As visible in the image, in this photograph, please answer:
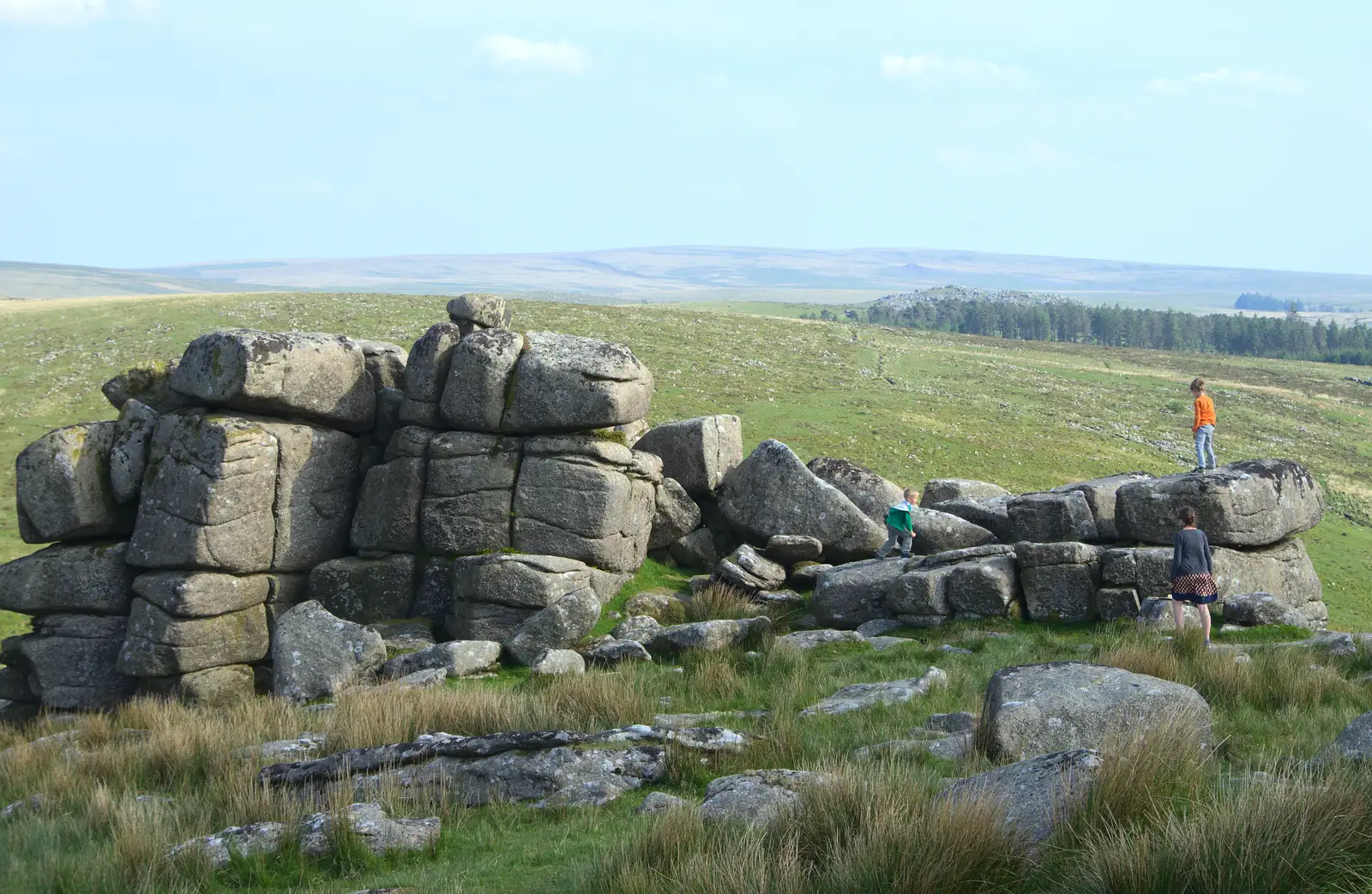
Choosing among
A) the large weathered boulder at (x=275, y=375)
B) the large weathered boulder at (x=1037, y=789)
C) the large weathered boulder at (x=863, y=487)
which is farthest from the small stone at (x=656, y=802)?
the large weathered boulder at (x=863, y=487)

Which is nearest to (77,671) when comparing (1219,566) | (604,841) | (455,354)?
(455,354)

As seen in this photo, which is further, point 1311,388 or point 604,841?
point 1311,388

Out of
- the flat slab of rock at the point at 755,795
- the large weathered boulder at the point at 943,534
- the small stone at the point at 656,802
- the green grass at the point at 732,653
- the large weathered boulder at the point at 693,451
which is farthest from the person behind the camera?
the large weathered boulder at the point at 693,451

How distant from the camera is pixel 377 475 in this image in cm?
2425

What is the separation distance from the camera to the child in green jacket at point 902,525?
2492 cm

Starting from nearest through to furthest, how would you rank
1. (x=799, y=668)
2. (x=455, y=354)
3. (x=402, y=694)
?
1. (x=402, y=694)
2. (x=799, y=668)
3. (x=455, y=354)

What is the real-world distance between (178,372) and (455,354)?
576cm

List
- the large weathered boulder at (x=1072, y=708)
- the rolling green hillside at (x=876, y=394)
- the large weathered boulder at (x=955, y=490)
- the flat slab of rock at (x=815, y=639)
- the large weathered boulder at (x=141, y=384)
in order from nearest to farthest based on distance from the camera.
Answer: the large weathered boulder at (x=1072, y=708) < the flat slab of rock at (x=815, y=639) < the large weathered boulder at (x=141, y=384) < the large weathered boulder at (x=955, y=490) < the rolling green hillside at (x=876, y=394)

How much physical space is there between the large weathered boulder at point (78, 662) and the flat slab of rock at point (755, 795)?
56.2ft

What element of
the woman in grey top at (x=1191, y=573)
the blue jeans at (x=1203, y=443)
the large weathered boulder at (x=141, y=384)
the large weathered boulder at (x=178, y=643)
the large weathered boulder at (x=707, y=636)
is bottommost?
the large weathered boulder at (x=178, y=643)

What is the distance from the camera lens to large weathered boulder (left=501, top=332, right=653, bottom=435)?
23.9m

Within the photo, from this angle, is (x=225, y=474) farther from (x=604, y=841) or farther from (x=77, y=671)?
(x=604, y=841)

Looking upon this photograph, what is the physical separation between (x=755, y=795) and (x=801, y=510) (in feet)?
55.6

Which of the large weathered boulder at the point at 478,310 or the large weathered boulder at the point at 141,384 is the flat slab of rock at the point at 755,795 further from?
the large weathered boulder at the point at 141,384
